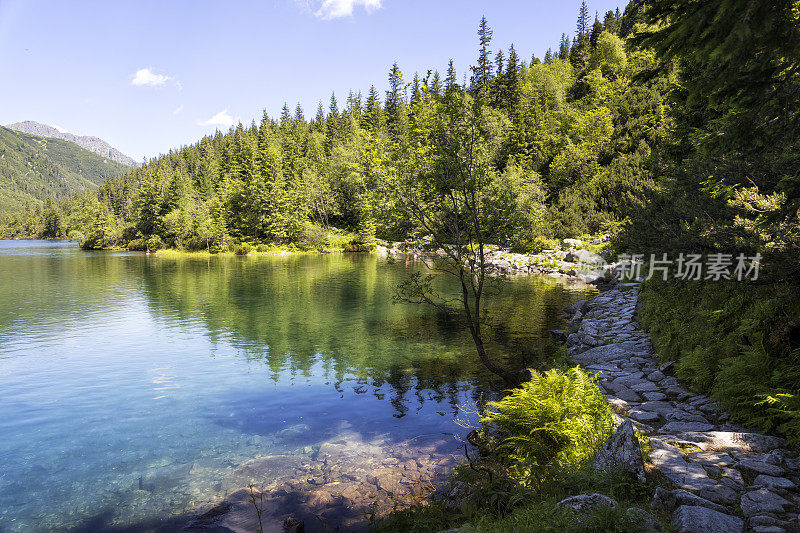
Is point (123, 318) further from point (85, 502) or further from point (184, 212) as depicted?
point (184, 212)

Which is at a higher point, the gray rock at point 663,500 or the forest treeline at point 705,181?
the forest treeline at point 705,181

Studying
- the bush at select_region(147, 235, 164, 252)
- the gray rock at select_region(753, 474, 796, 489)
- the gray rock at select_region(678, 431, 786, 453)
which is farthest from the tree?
the bush at select_region(147, 235, 164, 252)

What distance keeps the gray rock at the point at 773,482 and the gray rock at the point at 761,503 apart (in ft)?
0.69

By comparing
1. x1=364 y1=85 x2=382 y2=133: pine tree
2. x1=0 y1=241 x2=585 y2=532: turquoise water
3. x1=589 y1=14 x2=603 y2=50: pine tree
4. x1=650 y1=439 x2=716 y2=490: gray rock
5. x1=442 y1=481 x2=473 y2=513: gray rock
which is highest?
x1=589 y1=14 x2=603 y2=50: pine tree

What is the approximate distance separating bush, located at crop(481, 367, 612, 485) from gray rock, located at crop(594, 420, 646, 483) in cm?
49

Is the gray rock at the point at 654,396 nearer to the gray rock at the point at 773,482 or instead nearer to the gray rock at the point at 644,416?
the gray rock at the point at 644,416

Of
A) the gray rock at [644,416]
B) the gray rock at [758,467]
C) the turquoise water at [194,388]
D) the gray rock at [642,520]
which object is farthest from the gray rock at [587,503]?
the turquoise water at [194,388]

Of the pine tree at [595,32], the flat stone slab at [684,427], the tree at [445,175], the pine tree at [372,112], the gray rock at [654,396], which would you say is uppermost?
the pine tree at [595,32]

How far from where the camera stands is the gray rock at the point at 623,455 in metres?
4.47

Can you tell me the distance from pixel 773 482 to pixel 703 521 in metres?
1.52

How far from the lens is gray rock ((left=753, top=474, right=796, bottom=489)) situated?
161 inches

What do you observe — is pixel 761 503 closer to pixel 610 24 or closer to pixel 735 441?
pixel 735 441

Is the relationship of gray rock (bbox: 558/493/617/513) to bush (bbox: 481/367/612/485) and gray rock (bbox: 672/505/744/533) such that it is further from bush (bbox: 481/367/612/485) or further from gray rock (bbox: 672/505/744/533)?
bush (bbox: 481/367/612/485)

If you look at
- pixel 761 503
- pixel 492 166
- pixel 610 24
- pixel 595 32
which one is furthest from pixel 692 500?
pixel 610 24
